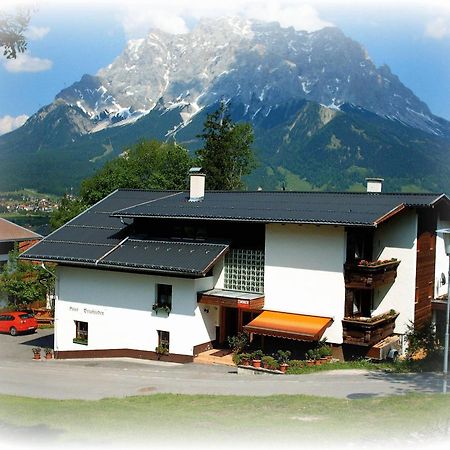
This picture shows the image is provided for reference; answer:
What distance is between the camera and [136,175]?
57281mm

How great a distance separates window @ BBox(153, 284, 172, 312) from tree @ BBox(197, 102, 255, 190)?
28.0 m

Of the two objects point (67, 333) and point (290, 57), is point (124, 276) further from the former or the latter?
point (290, 57)

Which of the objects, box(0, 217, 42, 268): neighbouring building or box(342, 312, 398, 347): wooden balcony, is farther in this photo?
box(0, 217, 42, 268): neighbouring building

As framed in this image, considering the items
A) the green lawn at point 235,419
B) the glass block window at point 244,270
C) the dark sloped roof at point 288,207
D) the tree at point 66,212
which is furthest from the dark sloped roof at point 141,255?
the tree at point 66,212

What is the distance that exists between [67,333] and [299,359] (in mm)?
10672

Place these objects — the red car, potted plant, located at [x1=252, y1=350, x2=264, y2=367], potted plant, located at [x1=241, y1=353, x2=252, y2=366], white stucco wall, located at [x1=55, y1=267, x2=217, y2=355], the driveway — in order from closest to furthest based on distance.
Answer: the driveway, potted plant, located at [x1=252, y1=350, x2=264, y2=367], potted plant, located at [x1=241, y1=353, x2=252, y2=366], white stucco wall, located at [x1=55, y1=267, x2=217, y2=355], the red car

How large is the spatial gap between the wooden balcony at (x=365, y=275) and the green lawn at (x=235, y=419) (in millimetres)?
7333

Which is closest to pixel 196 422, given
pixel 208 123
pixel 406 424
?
pixel 406 424

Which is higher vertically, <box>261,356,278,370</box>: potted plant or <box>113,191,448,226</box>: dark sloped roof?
<box>113,191,448,226</box>: dark sloped roof

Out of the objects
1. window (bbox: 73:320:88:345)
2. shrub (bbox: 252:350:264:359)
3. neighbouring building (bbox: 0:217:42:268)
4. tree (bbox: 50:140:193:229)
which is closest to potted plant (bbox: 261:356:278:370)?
shrub (bbox: 252:350:264:359)

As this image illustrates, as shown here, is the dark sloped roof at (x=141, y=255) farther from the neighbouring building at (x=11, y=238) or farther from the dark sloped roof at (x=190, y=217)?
the neighbouring building at (x=11, y=238)

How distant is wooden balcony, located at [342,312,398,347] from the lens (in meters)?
22.5

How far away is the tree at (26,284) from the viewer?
3869 centimetres

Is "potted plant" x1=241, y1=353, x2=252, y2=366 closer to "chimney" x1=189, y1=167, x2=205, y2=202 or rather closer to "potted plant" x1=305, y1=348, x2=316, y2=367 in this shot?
"potted plant" x1=305, y1=348, x2=316, y2=367
